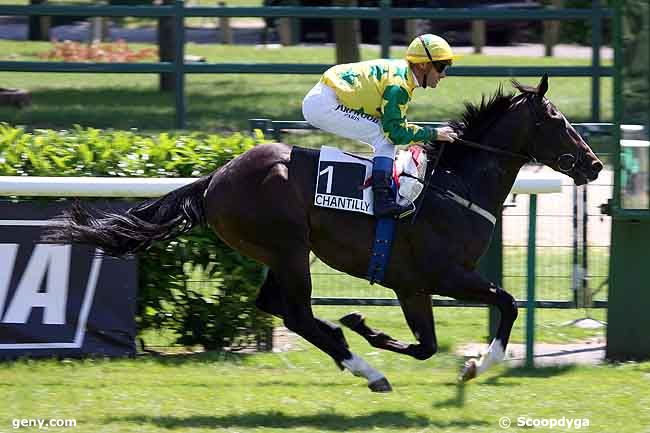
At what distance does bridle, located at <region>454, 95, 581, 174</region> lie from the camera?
21.6 ft

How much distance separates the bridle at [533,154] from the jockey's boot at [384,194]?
21.0 inches

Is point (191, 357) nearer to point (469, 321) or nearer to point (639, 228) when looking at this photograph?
point (469, 321)

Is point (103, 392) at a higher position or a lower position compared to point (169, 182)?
lower

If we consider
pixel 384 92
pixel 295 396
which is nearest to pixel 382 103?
pixel 384 92

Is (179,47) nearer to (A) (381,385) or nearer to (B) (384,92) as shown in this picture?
(B) (384,92)

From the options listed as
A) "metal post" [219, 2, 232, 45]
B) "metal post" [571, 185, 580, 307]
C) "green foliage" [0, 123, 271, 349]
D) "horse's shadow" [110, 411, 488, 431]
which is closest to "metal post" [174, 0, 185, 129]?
"green foliage" [0, 123, 271, 349]

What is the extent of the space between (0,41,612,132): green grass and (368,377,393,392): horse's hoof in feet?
31.5

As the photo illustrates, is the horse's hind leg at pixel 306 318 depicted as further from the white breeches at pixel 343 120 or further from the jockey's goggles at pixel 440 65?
the jockey's goggles at pixel 440 65

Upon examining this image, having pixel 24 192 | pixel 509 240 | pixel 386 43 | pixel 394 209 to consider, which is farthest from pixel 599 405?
pixel 386 43

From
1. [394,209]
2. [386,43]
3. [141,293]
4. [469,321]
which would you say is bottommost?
[469,321]

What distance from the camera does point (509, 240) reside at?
7.93 m

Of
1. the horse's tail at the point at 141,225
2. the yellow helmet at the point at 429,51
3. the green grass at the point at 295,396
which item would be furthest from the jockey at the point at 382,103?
the green grass at the point at 295,396

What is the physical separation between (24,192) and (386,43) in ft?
25.9

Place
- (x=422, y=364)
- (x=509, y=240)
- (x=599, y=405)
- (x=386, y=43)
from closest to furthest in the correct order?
(x=599, y=405) → (x=422, y=364) → (x=509, y=240) → (x=386, y=43)
